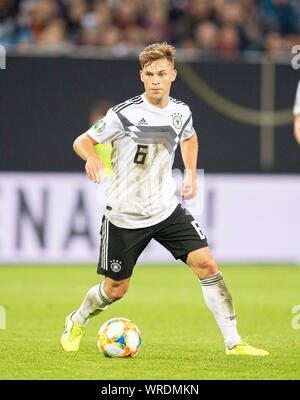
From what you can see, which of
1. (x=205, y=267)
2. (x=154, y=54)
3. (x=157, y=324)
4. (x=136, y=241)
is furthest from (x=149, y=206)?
(x=157, y=324)

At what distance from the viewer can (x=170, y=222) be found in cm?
855

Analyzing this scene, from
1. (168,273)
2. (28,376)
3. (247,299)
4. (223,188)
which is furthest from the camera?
(223,188)

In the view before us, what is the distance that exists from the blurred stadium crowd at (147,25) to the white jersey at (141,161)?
27.9 feet

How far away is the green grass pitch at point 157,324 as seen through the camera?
25.5 feet

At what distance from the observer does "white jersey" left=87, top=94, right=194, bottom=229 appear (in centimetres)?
845

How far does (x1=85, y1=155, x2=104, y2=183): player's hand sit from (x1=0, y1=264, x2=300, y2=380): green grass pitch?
53.7 inches

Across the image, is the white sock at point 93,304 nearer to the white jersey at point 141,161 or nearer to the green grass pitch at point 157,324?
the green grass pitch at point 157,324

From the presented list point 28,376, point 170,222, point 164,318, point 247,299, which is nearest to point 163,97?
point 170,222

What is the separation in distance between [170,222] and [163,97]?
980 millimetres

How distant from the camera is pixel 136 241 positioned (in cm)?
853

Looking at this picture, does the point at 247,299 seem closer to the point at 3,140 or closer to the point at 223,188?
the point at 223,188

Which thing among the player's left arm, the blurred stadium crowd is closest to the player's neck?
the player's left arm
